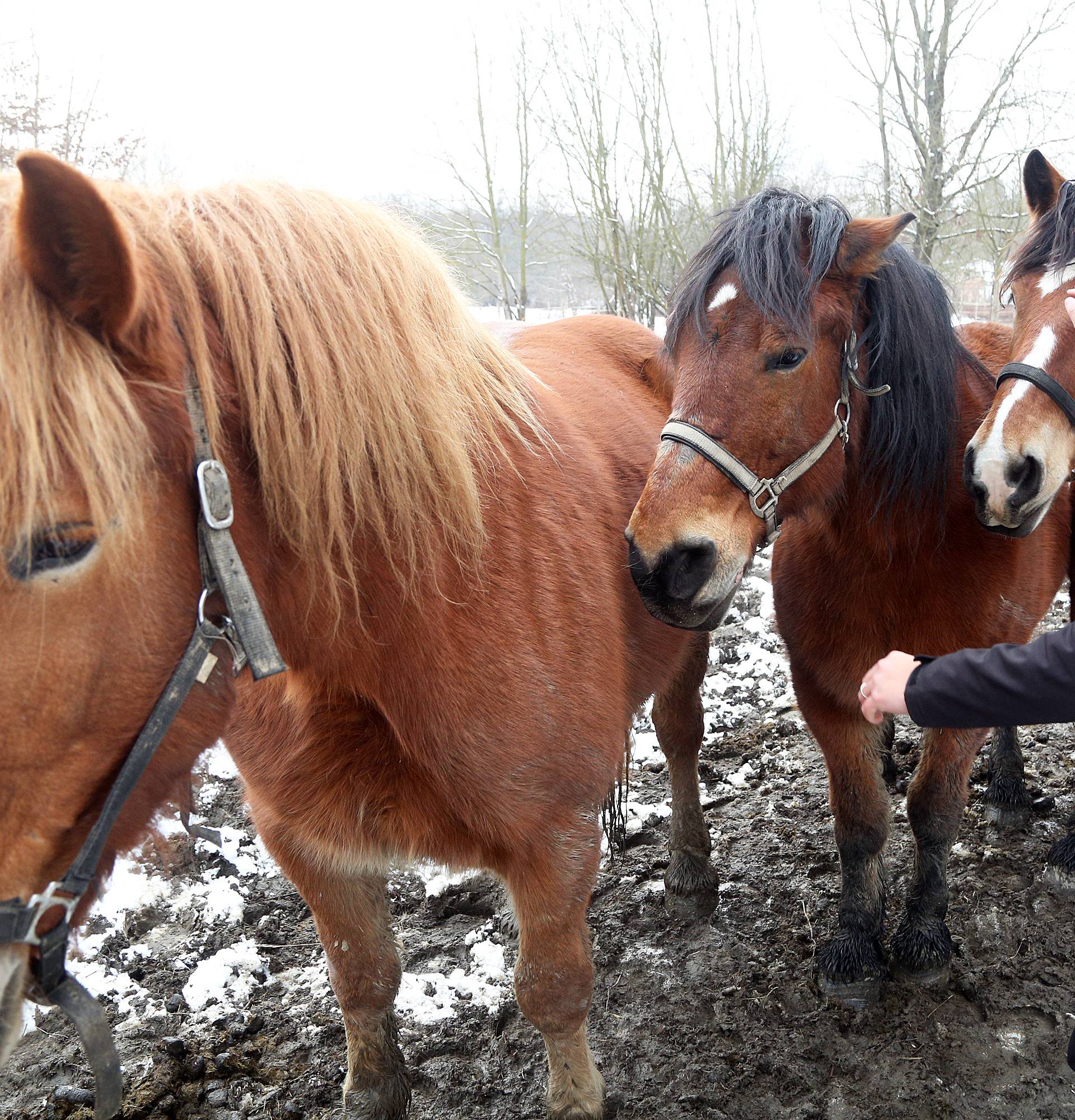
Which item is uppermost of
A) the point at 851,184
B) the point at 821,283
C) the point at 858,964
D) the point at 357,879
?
the point at 851,184

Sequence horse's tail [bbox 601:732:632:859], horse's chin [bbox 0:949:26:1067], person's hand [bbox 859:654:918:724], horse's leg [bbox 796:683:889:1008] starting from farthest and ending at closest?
horse's tail [bbox 601:732:632:859] < horse's leg [bbox 796:683:889:1008] < person's hand [bbox 859:654:918:724] < horse's chin [bbox 0:949:26:1067]

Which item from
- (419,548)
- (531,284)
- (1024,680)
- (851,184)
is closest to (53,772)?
(419,548)

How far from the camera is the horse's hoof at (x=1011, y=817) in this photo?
3.10 metres

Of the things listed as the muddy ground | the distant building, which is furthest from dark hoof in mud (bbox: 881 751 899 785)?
the distant building

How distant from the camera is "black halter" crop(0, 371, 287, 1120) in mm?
1048

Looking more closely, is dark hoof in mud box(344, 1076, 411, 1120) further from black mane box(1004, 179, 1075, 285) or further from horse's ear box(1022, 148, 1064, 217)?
horse's ear box(1022, 148, 1064, 217)

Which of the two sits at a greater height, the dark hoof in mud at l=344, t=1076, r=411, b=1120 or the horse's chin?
the horse's chin

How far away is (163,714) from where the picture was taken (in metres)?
1.07

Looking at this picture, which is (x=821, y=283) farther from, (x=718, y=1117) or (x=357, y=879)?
(x=718, y=1117)

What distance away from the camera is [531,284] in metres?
16.4

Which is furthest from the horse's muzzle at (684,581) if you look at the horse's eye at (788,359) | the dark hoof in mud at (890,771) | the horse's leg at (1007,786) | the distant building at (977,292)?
the distant building at (977,292)

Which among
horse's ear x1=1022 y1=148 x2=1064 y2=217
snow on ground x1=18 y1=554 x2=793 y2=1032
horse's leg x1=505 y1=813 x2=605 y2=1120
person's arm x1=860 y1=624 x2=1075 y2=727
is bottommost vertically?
snow on ground x1=18 y1=554 x2=793 y2=1032

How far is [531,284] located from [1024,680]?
52.5ft

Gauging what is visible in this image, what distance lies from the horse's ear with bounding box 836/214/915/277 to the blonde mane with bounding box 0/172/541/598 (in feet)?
3.38
